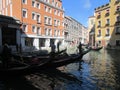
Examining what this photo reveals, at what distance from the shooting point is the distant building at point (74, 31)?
62156mm

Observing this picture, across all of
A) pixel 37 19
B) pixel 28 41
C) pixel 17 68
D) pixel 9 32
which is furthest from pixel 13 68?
pixel 37 19

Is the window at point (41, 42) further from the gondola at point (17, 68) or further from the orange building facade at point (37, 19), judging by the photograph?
the gondola at point (17, 68)

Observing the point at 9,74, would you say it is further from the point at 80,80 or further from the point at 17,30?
the point at 17,30

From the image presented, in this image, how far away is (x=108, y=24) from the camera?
4631cm

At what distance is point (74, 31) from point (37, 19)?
1412 inches

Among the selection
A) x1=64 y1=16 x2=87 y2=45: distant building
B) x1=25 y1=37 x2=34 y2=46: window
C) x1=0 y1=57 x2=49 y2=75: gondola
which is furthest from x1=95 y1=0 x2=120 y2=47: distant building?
x1=0 y1=57 x2=49 y2=75: gondola

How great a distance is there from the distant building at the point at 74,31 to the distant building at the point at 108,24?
1297 centimetres

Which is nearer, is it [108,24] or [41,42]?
[41,42]

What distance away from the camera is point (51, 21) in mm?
44406

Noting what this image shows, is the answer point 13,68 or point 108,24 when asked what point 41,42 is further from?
point 13,68

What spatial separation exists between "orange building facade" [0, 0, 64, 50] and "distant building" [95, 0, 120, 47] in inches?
405

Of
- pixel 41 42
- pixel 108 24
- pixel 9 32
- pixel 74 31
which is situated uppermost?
pixel 74 31

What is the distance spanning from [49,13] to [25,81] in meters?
33.7

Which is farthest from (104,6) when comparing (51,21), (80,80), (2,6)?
(80,80)
